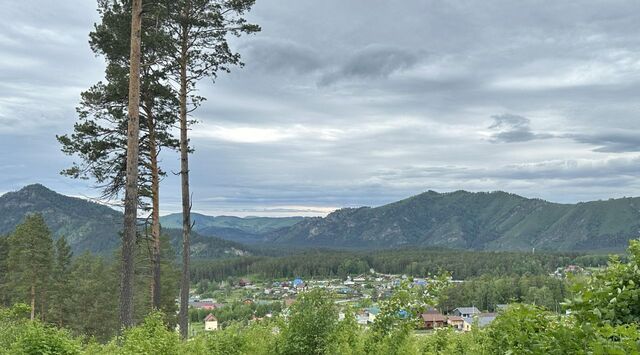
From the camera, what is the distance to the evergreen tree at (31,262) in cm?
3506

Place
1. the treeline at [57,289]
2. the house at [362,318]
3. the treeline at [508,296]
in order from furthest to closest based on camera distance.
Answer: the treeline at [57,289]
the house at [362,318]
the treeline at [508,296]

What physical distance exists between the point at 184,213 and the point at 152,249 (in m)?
3.01

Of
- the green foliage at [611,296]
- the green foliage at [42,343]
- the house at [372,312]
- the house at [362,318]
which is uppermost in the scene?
the green foliage at [611,296]

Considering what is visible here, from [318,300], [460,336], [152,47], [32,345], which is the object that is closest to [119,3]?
[152,47]

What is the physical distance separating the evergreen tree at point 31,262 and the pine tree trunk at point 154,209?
23.3m

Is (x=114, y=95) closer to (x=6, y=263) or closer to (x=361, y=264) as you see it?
(x=6, y=263)

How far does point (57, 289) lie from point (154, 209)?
26.5m

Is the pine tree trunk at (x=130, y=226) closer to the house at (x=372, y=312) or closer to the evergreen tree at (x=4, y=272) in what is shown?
the house at (x=372, y=312)

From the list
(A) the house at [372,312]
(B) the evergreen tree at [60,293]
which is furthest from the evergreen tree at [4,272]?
(A) the house at [372,312]

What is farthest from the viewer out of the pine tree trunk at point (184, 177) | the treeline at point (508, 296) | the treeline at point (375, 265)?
the treeline at point (375, 265)

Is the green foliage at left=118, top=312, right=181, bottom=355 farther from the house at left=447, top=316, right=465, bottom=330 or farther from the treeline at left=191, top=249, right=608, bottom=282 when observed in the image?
the treeline at left=191, top=249, right=608, bottom=282

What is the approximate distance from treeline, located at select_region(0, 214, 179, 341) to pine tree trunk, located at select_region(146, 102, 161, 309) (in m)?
18.2

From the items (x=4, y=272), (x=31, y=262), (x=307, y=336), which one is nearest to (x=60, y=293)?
(x=31, y=262)

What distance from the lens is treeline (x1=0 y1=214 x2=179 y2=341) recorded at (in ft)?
116
